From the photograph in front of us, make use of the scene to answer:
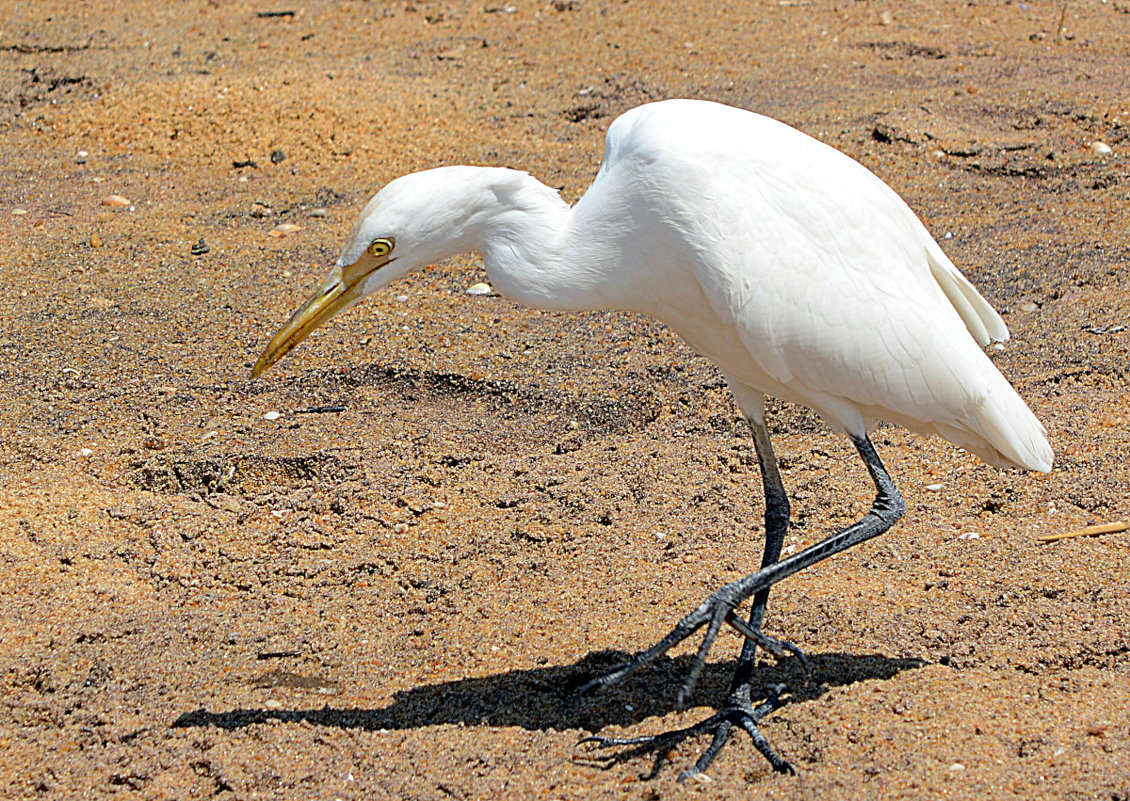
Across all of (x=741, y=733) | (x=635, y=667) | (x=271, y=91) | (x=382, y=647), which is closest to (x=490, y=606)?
(x=382, y=647)

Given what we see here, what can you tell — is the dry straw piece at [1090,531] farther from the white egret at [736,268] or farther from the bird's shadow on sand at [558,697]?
the bird's shadow on sand at [558,697]

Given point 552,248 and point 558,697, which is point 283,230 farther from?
point 558,697

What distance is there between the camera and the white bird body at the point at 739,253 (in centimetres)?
334

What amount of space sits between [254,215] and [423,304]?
175 cm

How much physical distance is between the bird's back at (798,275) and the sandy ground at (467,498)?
80 centimetres

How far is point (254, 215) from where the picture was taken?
7227mm

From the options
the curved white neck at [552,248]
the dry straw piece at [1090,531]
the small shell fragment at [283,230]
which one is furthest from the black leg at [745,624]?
the small shell fragment at [283,230]

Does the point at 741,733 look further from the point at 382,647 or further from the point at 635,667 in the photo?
the point at 382,647

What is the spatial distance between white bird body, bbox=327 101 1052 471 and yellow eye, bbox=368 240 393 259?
26mm

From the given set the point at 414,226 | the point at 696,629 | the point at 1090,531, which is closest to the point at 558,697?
the point at 696,629

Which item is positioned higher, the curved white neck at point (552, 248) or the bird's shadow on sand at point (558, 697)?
the curved white neck at point (552, 248)

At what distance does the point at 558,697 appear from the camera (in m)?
3.62

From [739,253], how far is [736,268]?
0.14 feet

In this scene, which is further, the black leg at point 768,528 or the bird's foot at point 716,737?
the black leg at point 768,528
